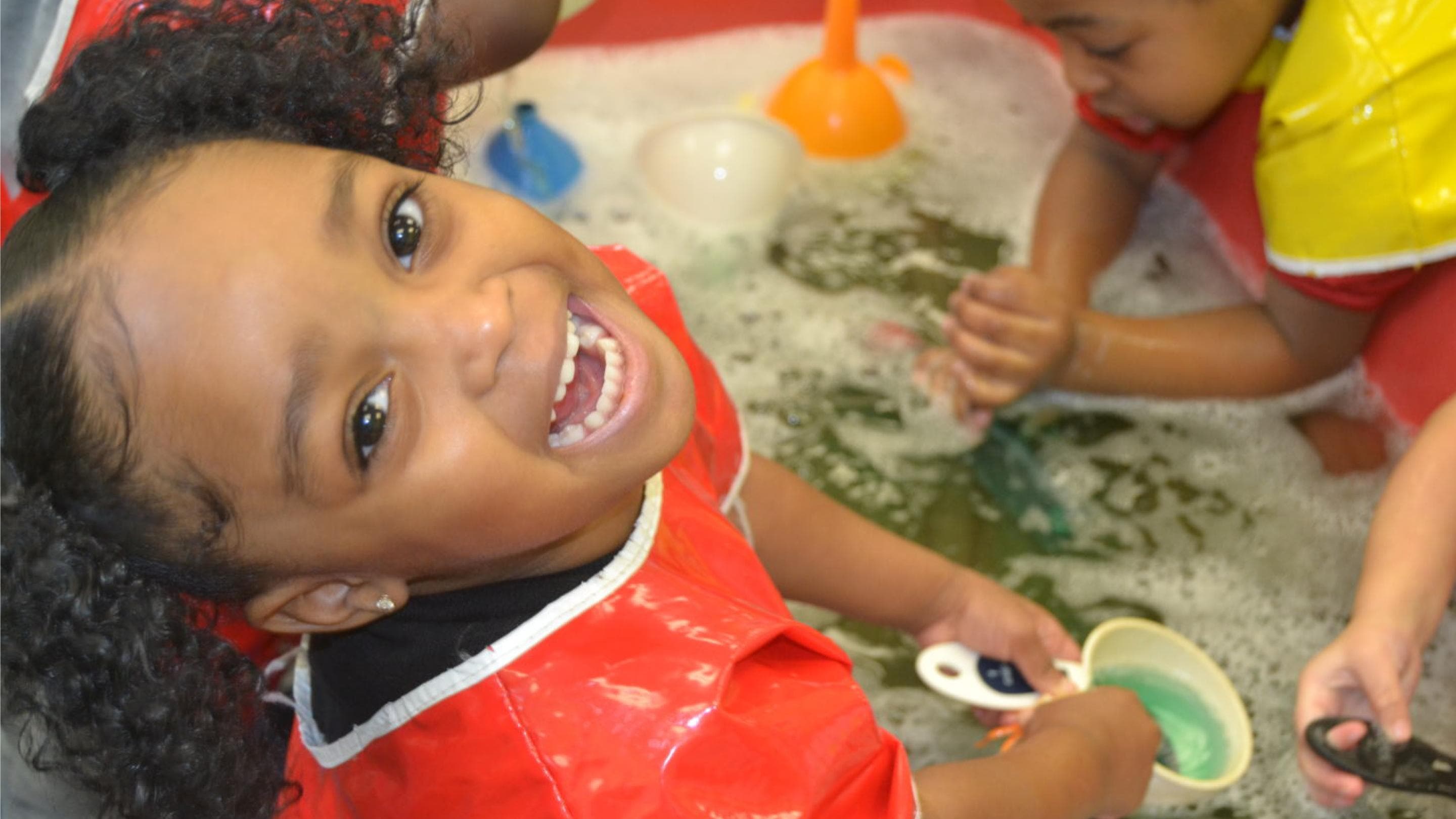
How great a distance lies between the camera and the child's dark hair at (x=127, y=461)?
25.2 inches

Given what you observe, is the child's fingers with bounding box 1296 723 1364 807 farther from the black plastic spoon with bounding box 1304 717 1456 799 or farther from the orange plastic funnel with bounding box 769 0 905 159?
the orange plastic funnel with bounding box 769 0 905 159

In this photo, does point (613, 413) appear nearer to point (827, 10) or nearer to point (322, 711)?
point (322, 711)

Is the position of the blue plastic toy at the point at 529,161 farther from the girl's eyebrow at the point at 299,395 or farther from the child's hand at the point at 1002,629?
the girl's eyebrow at the point at 299,395

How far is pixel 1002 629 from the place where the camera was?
1.10 metres

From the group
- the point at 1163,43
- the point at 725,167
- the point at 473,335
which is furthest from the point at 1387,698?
the point at 725,167

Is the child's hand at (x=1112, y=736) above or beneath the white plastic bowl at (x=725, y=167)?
beneath

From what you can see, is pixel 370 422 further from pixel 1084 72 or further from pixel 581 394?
pixel 1084 72

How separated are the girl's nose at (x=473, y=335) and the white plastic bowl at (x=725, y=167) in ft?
3.19

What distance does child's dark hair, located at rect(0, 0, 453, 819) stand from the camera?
639 mm

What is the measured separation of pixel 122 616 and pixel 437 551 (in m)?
0.17

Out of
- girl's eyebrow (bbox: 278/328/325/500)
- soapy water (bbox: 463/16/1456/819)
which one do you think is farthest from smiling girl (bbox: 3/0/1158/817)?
soapy water (bbox: 463/16/1456/819)

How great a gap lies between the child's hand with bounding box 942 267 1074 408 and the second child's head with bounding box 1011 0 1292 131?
0.21 meters

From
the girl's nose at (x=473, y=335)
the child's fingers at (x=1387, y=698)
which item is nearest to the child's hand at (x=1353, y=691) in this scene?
the child's fingers at (x=1387, y=698)

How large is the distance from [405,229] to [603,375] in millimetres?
150
